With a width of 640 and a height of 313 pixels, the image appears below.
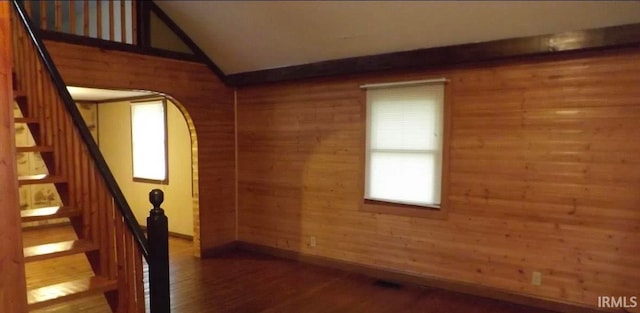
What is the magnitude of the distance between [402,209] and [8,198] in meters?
3.26

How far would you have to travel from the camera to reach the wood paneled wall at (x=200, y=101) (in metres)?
4.11

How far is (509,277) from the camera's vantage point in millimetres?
3666

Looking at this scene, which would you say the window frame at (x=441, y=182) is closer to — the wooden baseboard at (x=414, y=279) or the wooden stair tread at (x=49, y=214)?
the wooden baseboard at (x=414, y=279)

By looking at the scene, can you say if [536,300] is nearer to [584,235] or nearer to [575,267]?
[575,267]

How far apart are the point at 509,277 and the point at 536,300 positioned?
271mm

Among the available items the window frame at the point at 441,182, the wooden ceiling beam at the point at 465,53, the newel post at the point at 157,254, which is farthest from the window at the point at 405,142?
the newel post at the point at 157,254

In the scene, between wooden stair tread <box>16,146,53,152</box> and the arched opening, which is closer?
wooden stair tread <box>16,146,53,152</box>

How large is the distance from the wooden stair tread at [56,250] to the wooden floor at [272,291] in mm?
1154

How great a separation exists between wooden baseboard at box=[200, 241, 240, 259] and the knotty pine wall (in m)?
1.17

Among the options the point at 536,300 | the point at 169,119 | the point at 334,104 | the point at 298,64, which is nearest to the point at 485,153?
the point at 536,300

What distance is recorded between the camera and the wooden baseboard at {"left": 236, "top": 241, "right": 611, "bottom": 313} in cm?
348

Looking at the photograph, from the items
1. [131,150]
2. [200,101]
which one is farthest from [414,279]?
[131,150]

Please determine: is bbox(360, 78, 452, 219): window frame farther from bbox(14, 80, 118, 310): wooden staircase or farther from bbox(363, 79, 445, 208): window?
bbox(14, 80, 118, 310): wooden staircase

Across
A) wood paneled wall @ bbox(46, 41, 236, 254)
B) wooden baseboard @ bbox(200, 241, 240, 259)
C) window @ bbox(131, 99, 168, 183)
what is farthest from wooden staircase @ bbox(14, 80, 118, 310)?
window @ bbox(131, 99, 168, 183)
